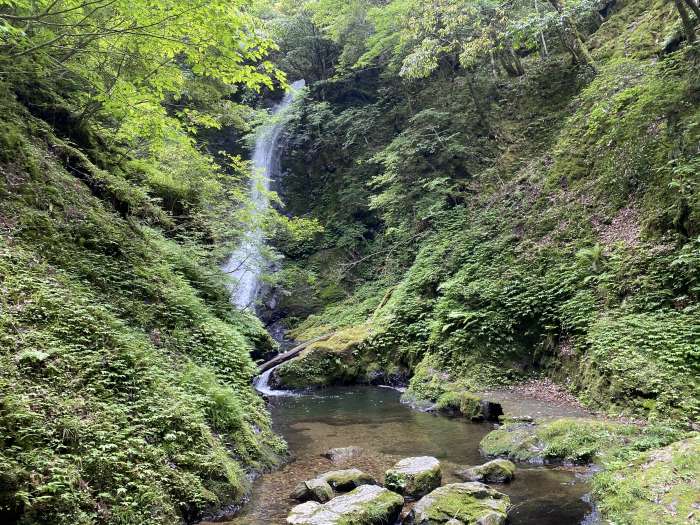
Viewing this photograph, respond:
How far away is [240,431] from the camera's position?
7.08m

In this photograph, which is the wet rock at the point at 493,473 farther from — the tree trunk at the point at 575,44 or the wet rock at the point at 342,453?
the tree trunk at the point at 575,44

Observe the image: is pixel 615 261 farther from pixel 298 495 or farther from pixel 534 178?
pixel 298 495

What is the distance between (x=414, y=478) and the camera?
247 inches

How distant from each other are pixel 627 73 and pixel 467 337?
29.4 ft


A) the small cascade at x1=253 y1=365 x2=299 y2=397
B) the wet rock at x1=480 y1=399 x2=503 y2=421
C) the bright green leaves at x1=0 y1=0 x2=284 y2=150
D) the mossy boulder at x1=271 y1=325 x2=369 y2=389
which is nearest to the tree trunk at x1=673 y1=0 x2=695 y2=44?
the wet rock at x1=480 y1=399 x2=503 y2=421

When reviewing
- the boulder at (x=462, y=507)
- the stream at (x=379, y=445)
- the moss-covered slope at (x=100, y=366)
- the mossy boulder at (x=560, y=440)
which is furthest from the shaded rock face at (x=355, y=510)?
the mossy boulder at (x=560, y=440)

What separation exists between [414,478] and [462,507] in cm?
100

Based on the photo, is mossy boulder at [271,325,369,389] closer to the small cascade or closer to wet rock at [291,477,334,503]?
the small cascade

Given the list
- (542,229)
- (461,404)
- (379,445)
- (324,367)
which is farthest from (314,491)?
(542,229)

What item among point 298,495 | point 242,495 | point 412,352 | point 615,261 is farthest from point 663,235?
point 242,495

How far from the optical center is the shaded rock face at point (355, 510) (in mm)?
5172

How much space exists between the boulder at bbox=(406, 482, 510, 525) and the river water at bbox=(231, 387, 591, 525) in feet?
0.86

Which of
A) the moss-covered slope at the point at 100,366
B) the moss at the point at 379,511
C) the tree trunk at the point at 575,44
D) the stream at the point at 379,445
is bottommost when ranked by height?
the stream at the point at 379,445

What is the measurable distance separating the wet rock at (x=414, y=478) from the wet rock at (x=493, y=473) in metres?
0.45
